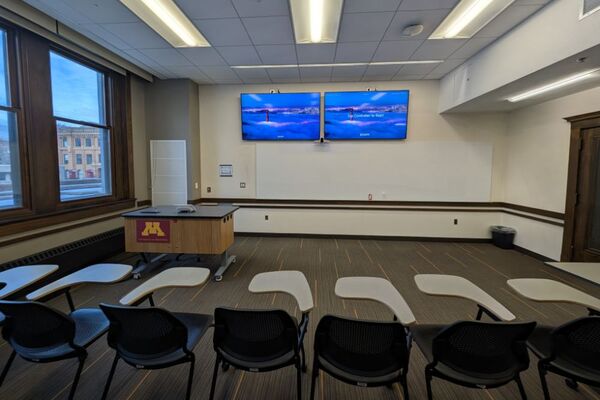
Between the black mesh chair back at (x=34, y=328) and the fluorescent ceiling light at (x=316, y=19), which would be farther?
the fluorescent ceiling light at (x=316, y=19)

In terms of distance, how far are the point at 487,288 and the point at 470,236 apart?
90.8 inches

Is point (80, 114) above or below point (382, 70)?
below

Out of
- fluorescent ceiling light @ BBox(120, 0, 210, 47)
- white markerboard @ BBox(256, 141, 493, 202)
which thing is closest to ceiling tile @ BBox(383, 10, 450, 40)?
white markerboard @ BBox(256, 141, 493, 202)

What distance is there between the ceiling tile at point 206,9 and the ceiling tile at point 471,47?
121 inches

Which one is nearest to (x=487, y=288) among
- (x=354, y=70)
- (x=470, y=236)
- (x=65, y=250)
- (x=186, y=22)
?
(x=470, y=236)

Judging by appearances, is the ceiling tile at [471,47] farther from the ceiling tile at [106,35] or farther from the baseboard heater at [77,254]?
the baseboard heater at [77,254]

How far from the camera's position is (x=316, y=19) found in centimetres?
324

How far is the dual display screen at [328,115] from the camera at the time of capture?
540 cm

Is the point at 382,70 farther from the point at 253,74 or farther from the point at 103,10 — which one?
the point at 103,10

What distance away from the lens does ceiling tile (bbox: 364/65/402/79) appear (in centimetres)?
464

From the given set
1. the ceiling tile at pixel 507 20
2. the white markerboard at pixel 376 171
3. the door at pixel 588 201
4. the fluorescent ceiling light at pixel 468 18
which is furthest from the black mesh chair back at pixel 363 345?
the white markerboard at pixel 376 171

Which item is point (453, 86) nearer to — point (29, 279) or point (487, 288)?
point (487, 288)

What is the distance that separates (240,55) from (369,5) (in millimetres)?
2065

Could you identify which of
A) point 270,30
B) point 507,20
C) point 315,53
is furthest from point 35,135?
point 507,20
